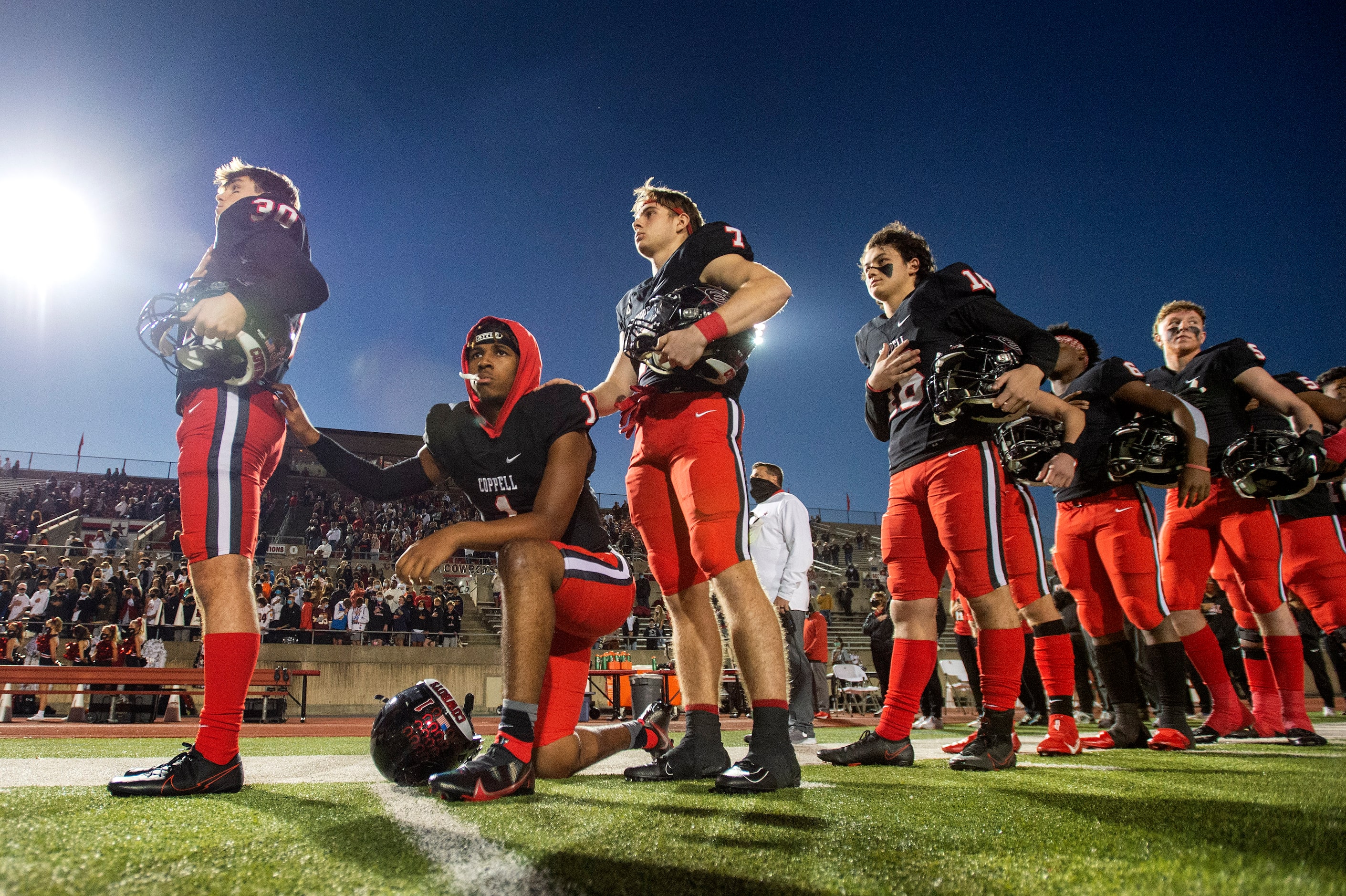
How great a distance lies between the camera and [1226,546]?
5406 mm

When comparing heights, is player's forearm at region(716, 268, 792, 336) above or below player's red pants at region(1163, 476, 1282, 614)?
above

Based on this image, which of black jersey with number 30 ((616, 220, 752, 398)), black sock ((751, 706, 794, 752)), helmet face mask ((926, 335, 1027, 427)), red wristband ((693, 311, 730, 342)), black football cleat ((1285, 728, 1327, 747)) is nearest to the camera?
black sock ((751, 706, 794, 752))

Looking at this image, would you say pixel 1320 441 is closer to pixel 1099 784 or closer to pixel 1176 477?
pixel 1176 477

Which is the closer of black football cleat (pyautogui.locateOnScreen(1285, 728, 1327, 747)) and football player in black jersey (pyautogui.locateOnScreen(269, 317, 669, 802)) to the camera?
football player in black jersey (pyautogui.locateOnScreen(269, 317, 669, 802))

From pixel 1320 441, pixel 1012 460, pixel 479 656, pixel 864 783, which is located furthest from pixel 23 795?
pixel 479 656

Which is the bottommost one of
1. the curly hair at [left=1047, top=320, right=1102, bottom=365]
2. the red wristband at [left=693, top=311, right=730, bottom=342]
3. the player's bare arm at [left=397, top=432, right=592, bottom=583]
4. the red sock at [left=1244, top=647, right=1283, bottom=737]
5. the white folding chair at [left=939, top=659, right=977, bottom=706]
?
the white folding chair at [left=939, top=659, right=977, bottom=706]

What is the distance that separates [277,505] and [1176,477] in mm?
30614

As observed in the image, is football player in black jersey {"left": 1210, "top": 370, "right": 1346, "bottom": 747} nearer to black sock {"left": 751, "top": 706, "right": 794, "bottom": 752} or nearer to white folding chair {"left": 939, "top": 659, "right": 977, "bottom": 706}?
black sock {"left": 751, "top": 706, "right": 794, "bottom": 752}

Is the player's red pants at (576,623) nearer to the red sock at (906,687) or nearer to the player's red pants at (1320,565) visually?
the red sock at (906,687)

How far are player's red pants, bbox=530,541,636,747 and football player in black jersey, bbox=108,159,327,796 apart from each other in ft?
3.79

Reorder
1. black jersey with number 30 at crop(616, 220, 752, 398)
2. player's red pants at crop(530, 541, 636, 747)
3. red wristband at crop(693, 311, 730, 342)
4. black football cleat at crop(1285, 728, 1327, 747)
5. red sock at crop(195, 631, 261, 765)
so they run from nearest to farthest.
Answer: red sock at crop(195, 631, 261, 765), red wristband at crop(693, 311, 730, 342), player's red pants at crop(530, 541, 636, 747), black jersey with number 30 at crop(616, 220, 752, 398), black football cleat at crop(1285, 728, 1327, 747)

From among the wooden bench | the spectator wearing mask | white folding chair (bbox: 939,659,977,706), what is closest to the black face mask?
the spectator wearing mask

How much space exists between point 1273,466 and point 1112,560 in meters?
1.31

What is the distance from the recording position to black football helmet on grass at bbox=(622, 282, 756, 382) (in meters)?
3.09
